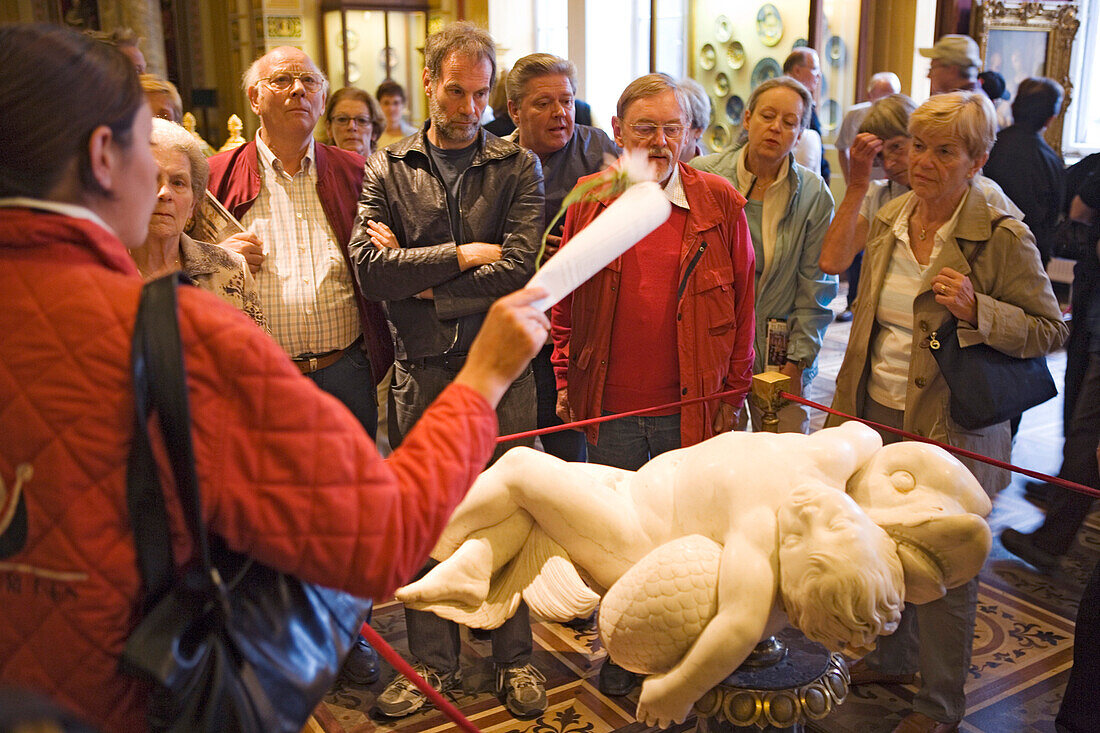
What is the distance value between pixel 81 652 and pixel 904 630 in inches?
88.6

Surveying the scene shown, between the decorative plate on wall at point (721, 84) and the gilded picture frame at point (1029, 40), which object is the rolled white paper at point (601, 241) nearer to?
the gilded picture frame at point (1029, 40)

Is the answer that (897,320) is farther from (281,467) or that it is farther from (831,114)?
(831,114)

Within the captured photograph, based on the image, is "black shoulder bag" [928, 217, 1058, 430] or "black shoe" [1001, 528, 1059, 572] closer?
"black shoulder bag" [928, 217, 1058, 430]

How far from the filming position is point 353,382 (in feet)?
9.80

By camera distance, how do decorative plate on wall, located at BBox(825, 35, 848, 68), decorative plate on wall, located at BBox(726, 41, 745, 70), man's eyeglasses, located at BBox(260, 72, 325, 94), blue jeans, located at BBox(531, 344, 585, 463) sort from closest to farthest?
man's eyeglasses, located at BBox(260, 72, 325, 94)
blue jeans, located at BBox(531, 344, 585, 463)
decorative plate on wall, located at BBox(825, 35, 848, 68)
decorative plate on wall, located at BBox(726, 41, 745, 70)

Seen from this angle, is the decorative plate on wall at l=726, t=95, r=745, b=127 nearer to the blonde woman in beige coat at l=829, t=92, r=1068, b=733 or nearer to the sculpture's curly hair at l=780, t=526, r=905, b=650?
the blonde woman in beige coat at l=829, t=92, r=1068, b=733

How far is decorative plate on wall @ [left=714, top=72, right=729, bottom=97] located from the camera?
394 inches

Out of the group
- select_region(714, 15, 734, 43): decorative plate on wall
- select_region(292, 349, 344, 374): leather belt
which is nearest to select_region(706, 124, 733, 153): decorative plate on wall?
select_region(714, 15, 734, 43): decorative plate on wall

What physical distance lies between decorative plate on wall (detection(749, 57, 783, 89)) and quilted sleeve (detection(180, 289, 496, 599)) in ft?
29.2

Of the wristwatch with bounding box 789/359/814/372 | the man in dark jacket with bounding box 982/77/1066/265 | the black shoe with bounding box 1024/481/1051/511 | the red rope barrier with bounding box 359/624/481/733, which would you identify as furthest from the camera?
the man in dark jacket with bounding box 982/77/1066/265

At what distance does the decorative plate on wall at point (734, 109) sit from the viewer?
388 inches

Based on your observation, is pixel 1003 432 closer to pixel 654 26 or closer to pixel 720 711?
pixel 720 711

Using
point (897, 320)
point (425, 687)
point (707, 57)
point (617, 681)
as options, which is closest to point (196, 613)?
point (425, 687)

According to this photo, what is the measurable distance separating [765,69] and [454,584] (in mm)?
8363
